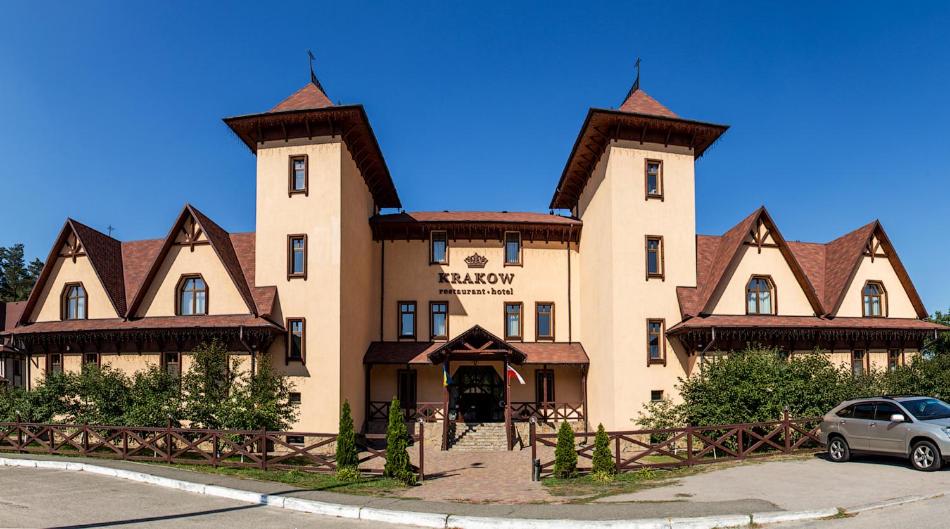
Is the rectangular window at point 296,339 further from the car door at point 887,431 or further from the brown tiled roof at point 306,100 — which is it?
the car door at point 887,431

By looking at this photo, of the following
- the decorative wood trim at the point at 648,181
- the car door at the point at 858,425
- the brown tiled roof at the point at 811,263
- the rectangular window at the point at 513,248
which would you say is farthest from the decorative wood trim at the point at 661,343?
the car door at the point at 858,425

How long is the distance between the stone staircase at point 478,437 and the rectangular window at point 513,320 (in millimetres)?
5177

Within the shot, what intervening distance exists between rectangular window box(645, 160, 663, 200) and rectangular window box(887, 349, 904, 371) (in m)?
12.9

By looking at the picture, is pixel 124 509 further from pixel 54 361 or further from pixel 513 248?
pixel 513 248

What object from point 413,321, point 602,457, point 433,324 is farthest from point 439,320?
point 602,457

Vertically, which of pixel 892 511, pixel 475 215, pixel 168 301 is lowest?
pixel 892 511

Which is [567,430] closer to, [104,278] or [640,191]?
[640,191]

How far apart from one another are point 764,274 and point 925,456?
1226cm

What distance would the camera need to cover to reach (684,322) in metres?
24.0

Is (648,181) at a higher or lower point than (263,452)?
higher

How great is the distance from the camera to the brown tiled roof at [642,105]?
26688mm

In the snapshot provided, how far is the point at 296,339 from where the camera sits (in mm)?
24391

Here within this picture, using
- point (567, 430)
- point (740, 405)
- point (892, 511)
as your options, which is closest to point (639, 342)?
point (740, 405)

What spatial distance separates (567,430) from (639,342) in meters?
8.34
